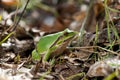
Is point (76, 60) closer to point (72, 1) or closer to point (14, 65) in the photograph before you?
point (14, 65)

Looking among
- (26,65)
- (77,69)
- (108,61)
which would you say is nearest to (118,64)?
(108,61)

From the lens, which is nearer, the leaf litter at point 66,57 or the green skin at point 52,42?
the leaf litter at point 66,57

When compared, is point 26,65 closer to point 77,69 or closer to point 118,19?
point 77,69

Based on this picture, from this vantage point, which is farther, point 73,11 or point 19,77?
point 73,11

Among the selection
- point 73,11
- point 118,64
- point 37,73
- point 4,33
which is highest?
point 73,11

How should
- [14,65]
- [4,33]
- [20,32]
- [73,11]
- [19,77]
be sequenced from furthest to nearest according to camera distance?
[73,11] → [20,32] → [4,33] → [14,65] → [19,77]

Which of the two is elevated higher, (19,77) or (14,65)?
(14,65)

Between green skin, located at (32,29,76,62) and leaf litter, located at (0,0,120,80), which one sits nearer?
leaf litter, located at (0,0,120,80)

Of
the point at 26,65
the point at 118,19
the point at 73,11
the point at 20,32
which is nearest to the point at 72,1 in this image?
the point at 73,11

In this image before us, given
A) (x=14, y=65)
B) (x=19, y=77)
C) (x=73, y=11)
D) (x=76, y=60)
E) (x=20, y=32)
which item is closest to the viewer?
(x=19, y=77)
